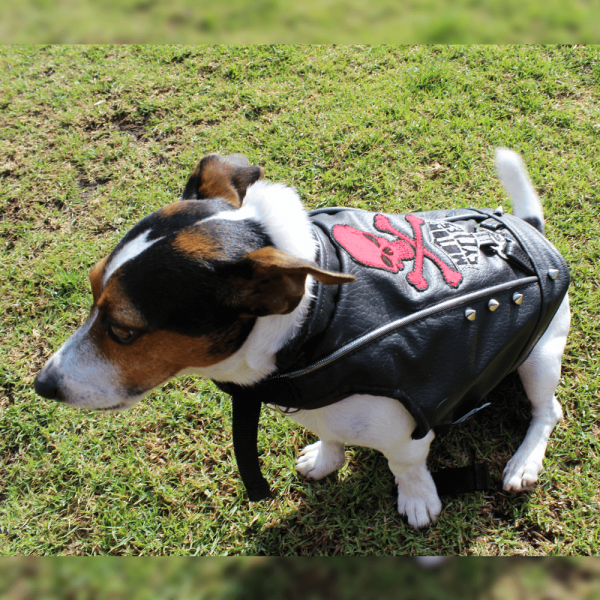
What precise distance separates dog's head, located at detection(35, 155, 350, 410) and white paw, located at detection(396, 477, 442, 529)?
1417 mm

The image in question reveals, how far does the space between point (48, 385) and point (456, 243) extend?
1.94 metres

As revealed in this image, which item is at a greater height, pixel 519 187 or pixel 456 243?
pixel 519 187

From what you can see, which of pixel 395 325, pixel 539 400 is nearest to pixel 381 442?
pixel 395 325

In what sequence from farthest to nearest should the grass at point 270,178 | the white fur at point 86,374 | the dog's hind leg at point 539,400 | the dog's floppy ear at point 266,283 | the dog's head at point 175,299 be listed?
1. the grass at point 270,178
2. the dog's hind leg at point 539,400
3. the white fur at point 86,374
4. the dog's head at point 175,299
5. the dog's floppy ear at point 266,283

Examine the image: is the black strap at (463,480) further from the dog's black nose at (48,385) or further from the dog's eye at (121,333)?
the dog's black nose at (48,385)

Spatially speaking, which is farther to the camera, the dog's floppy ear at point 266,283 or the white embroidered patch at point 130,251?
the white embroidered patch at point 130,251

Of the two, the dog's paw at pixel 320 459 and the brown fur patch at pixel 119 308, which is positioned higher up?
the brown fur patch at pixel 119 308

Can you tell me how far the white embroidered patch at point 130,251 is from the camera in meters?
1.74

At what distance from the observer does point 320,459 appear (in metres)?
2.71

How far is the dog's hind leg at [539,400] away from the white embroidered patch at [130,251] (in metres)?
2.10

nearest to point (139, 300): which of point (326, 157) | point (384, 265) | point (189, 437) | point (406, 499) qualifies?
point (384, 265)

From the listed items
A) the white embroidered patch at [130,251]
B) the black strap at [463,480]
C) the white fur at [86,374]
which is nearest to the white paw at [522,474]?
the black strap at [463,480]

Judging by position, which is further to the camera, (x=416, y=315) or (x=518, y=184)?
(x=518, y=184)

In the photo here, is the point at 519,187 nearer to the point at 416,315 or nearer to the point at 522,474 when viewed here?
the point at 416,315
